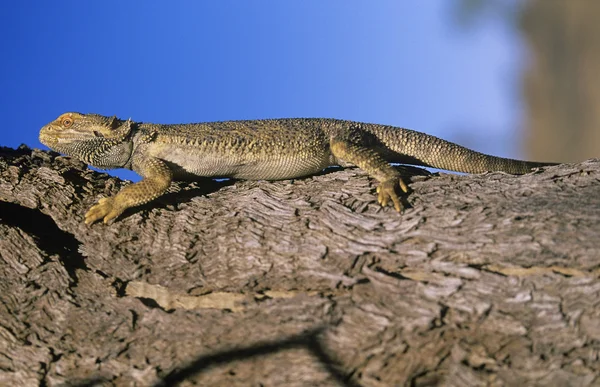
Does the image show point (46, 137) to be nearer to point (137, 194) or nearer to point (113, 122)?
point (113, 122)

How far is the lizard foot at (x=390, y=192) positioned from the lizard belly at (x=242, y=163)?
3.31 feet

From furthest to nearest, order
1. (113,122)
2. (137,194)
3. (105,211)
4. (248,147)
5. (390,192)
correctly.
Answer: (113,122) < (248,147) < (137,194) < (105,211) < (390,192)

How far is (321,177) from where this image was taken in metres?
5.41

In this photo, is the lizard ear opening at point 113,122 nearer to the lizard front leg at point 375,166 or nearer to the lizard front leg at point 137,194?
the lizard front leg at point 137,194

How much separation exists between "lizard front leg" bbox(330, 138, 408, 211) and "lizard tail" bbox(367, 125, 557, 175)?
49cm

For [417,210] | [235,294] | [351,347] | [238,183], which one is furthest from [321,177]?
[351,347]

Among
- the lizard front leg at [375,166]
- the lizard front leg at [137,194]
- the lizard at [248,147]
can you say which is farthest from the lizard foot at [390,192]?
the lizard front leg at [137,194]

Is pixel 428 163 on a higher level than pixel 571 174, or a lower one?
higher

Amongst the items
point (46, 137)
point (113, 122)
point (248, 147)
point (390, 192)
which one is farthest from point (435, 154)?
point (46, 137)

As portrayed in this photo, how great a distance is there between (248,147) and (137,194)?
1198 millimetres

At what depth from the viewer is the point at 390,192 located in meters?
4.58

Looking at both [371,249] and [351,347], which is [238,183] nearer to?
[371,249]

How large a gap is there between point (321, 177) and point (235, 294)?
1758 mm

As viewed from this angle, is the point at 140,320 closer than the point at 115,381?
No
